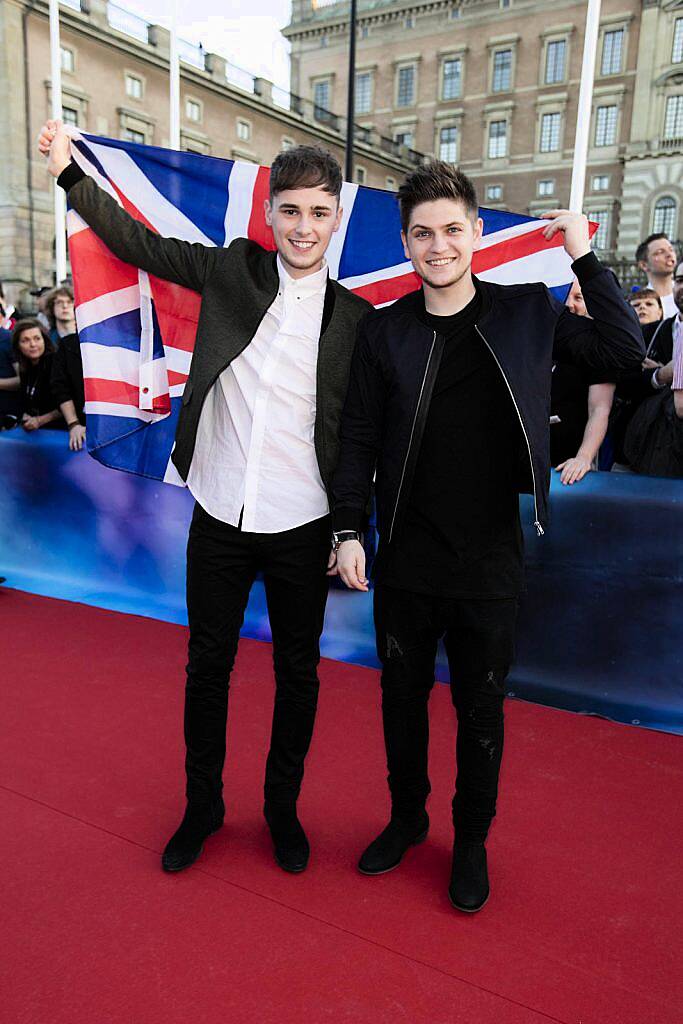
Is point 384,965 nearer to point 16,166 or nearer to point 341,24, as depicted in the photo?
point 16,166

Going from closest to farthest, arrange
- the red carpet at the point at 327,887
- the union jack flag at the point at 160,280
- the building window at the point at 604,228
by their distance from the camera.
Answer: the red carpet at the point at 327,887 → the union jack flag at the point at 160,280 → the building window at the point at 604,228

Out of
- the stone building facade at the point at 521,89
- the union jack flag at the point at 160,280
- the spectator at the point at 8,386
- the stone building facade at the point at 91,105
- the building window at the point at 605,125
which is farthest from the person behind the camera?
the building window at the point at 605,125

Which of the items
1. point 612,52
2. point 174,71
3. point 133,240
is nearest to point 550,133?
point 612,52

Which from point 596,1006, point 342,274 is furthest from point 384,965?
point 342,274

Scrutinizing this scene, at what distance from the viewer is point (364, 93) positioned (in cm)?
4812

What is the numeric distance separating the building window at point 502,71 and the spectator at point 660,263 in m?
44.0

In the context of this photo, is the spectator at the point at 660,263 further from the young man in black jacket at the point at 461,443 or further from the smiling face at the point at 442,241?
the smiling face at the point at 442,241

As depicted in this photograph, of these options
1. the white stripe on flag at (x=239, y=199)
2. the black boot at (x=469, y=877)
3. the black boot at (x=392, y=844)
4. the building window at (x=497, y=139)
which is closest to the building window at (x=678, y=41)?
the building window at (x=497, y=139)

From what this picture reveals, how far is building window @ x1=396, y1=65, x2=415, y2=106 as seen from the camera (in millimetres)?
46791

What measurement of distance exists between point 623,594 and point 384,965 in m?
2.03

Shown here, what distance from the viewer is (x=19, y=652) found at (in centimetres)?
408

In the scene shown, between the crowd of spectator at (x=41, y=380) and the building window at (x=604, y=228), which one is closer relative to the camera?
the crowd of spectator at (x=41, y=380)

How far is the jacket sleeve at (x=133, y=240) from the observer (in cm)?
243

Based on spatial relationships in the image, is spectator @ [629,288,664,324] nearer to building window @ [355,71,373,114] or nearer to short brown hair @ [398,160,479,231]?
short brown hair @ [398,160,479,231]
